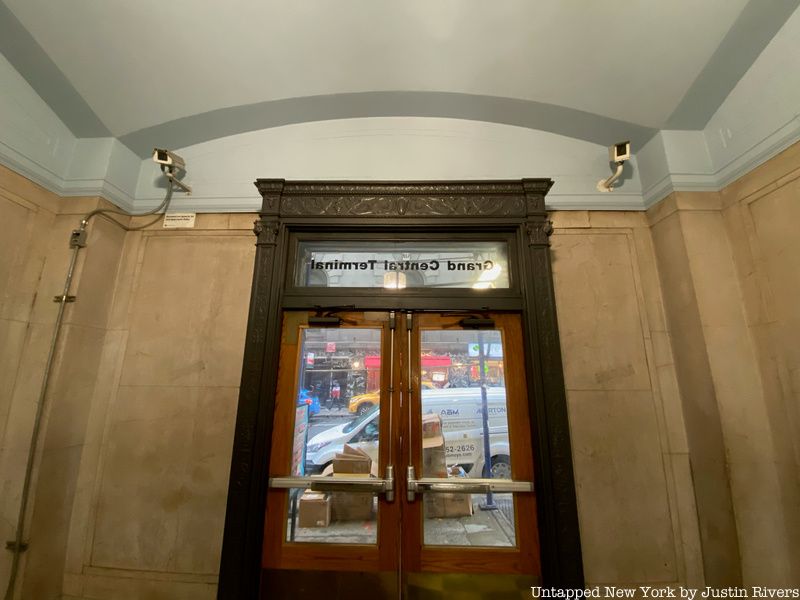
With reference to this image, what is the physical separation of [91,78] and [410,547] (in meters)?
2.97

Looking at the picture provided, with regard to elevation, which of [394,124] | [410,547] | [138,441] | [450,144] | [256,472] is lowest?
[410,547]

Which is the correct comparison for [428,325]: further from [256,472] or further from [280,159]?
[280,159]

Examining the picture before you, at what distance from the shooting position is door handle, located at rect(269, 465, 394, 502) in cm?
169

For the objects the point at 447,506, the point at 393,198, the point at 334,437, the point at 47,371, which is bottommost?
the point at 447,506

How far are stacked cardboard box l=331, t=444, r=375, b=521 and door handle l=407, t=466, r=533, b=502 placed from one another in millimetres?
228

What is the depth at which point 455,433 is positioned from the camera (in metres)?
1.76

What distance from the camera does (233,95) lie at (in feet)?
6.33

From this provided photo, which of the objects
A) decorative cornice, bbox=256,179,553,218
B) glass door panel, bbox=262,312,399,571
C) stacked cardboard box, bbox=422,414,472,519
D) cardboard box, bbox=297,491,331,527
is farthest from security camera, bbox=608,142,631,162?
cardboard box, bbox=297,491,331,527

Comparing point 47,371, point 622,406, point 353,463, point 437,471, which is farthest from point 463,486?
point 47,371

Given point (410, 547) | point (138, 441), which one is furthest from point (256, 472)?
point (410, 547)

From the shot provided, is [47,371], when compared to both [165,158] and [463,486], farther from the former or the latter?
[463,486]

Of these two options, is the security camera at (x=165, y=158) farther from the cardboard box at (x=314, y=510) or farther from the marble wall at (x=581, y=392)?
the cardboard box at (x=314, y=510)

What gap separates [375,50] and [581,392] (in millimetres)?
2132

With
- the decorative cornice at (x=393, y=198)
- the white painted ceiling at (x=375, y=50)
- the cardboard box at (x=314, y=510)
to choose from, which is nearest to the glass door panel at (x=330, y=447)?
the cardboard box at (x=314, y=510)
